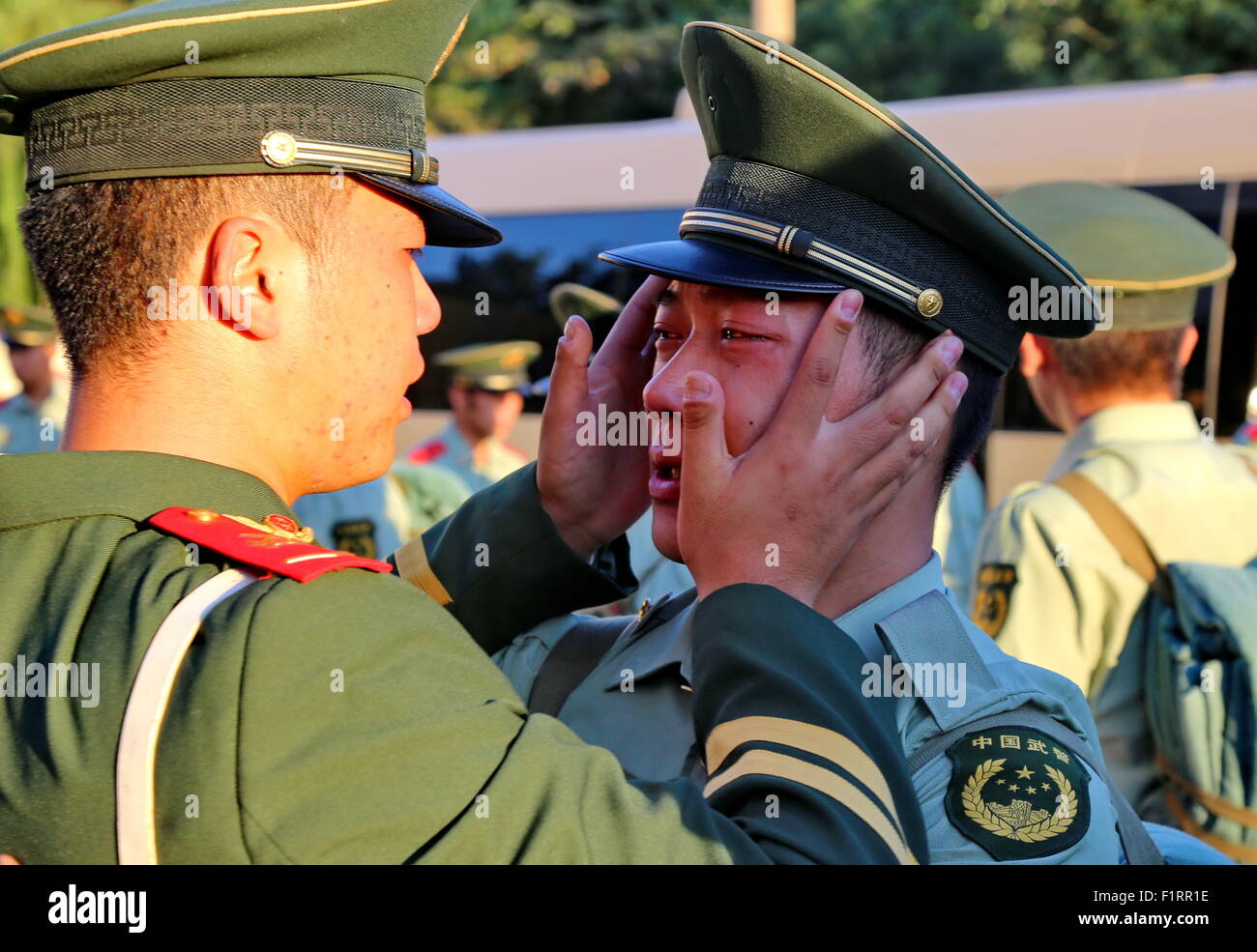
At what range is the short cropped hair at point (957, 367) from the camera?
2146mm

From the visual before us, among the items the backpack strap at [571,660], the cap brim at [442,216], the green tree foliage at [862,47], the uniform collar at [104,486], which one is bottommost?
the backpack strap at [571,660]

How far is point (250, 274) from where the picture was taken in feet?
6.05

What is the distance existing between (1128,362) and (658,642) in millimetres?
2134

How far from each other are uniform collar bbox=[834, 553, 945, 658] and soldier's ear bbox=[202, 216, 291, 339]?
954mm

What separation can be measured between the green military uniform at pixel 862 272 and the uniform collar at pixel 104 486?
0.70 metres

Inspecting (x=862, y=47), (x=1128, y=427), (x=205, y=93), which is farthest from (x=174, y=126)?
(x=862, y=47)

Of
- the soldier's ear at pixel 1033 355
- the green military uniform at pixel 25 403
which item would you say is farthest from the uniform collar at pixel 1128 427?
the green military uniform at pixel 25 403

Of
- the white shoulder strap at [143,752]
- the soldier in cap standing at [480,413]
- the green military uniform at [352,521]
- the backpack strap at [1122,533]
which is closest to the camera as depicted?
the white shoulder strap at [143,752]

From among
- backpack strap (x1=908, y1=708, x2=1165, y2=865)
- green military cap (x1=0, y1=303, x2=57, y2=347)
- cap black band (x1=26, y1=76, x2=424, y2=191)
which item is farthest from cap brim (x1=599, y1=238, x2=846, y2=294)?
green military cap (x1=0, y1=303, x2=57, y2=347)

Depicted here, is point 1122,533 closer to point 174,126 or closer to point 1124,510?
point 1124,510

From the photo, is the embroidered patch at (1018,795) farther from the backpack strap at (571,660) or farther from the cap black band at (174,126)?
the cap black band at (174,126)

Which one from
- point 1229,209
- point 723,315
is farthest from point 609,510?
point 1229,209

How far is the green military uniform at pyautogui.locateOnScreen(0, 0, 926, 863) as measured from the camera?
1465 millimetres
